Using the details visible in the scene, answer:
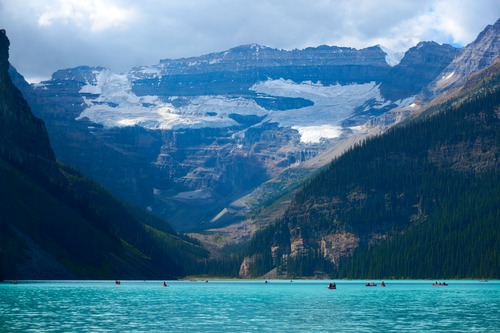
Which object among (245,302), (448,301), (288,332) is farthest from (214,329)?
(448,301)

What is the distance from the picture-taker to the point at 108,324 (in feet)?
402

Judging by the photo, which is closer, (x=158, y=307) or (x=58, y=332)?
(x=58, y=332)

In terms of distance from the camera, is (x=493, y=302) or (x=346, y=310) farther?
(x=493, y=302)

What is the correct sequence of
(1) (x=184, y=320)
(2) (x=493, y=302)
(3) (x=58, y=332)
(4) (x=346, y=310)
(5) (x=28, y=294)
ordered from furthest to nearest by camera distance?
(5) (x=28, y=294)
(2) (x=493, y=302)
(4) (x=346, y=310)
(1) (x=184, y=320)
(3) (x=58, y=332)

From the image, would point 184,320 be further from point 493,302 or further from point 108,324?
point 493,302

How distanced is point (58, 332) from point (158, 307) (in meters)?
49.2

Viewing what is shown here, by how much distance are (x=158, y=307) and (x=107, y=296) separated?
3376 cm

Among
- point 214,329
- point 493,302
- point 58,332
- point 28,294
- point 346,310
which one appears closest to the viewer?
point 58,332

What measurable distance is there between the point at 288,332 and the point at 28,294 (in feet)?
270

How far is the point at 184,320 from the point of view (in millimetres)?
131500

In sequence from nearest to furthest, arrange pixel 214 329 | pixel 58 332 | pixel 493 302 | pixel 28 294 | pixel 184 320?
pixel 58 332, pixel 214 329, pixel 184 320, pixel 493 302, pixel 28 294

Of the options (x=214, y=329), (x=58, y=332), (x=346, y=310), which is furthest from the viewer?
(x=346, y=310)

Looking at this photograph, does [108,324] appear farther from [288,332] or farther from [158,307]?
[158,307]

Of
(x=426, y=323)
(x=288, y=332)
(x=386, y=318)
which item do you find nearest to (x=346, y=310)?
(x=386, y=318)
